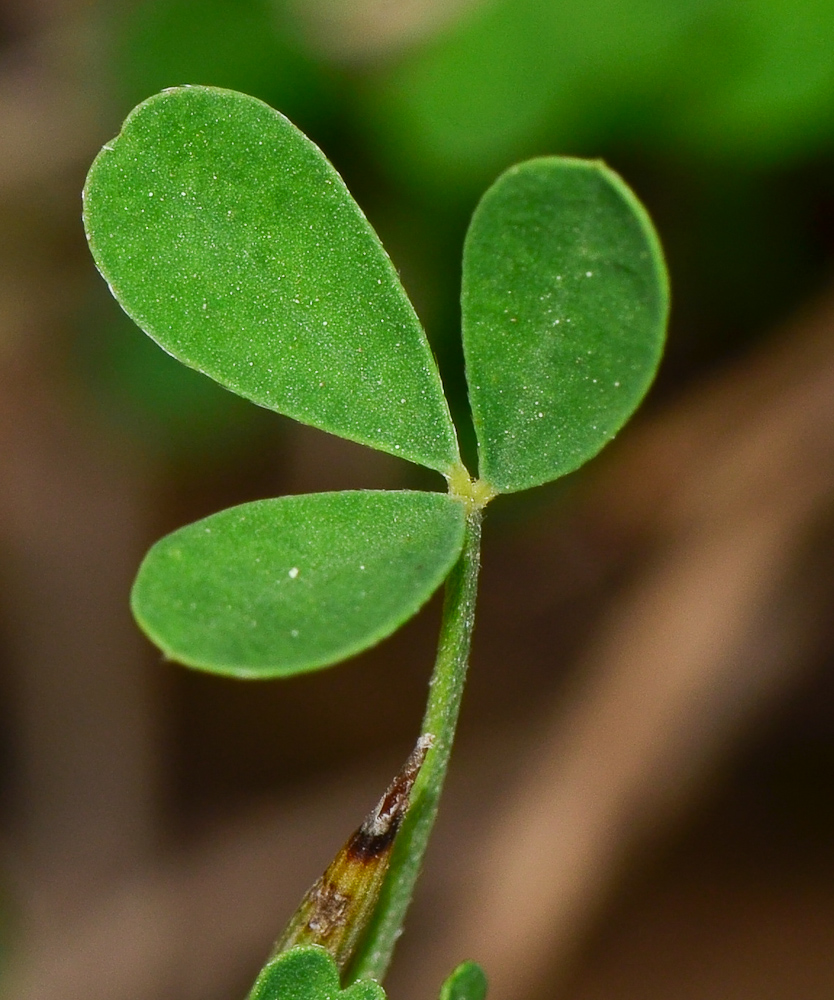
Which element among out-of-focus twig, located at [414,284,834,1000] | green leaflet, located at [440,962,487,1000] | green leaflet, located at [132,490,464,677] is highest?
out-of-focus twig, located at [414,284,834,1000]

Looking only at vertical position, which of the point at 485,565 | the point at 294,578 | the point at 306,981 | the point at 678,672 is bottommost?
the point at 306,981

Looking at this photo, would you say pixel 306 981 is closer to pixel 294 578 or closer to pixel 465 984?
pixel 465 984

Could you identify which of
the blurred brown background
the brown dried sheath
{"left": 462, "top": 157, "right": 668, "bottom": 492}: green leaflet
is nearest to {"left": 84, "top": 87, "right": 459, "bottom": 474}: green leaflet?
{"left": 462, "top": 157, "right": 668, "bottom": 492}: green leaflet

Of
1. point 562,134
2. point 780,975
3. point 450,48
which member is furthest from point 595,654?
point 450,48

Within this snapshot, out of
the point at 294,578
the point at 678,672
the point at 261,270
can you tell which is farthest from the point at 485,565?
the point at 294,578

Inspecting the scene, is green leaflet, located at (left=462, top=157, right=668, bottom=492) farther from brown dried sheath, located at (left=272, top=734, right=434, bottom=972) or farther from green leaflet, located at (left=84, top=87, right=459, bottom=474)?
brown dried sheath, located at (left=272, top=734, right=434, bottom=972)

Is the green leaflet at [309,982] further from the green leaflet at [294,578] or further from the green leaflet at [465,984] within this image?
the green leaflet at [294,578]

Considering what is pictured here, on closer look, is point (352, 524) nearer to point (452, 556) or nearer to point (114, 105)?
point (452, 556)
